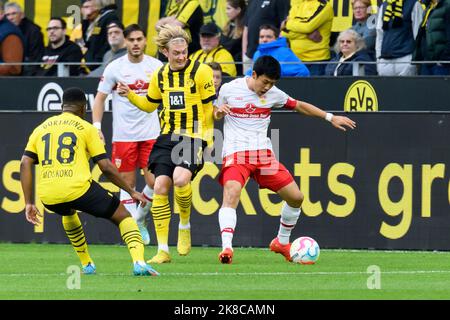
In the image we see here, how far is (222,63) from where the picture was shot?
17.4m

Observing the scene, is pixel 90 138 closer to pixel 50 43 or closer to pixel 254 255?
pixel 254 255

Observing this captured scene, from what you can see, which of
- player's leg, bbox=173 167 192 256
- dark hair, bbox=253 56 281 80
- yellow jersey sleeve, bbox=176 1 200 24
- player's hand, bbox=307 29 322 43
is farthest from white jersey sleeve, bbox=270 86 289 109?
yellow jersey sleeve, bbox=176 1 200 24

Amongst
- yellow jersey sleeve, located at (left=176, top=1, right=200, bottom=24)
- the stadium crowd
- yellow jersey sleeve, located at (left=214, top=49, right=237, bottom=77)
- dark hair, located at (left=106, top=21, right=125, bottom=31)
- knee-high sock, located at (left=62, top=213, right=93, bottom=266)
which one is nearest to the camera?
knee-high sock, located at (left=62, top=213, right=93, bottom=266)

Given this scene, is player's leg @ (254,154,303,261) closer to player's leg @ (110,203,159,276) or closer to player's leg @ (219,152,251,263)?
player's leg @ (219,152,251,263)

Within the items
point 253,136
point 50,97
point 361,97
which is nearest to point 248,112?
point 253,136

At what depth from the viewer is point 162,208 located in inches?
544

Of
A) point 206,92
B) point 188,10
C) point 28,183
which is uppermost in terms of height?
point 188,10

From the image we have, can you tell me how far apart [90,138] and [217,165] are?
4530 millimetres

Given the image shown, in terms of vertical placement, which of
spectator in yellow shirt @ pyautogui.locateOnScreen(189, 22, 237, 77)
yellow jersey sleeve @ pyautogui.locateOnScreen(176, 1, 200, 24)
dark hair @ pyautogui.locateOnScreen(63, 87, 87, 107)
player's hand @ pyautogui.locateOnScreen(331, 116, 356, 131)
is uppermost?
yellow jersey sleeve @ pyautogui.locateOnScreen(176, 1, 200, 24)

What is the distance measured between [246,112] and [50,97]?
541 cm

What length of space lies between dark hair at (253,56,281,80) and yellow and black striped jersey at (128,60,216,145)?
0.65 meters

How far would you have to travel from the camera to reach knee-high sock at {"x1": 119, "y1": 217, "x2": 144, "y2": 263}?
11.8 metres

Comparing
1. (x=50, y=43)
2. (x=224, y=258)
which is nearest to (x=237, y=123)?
(x=224, y=258)

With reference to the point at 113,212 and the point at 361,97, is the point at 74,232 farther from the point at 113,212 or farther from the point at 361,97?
the point at 361,97
